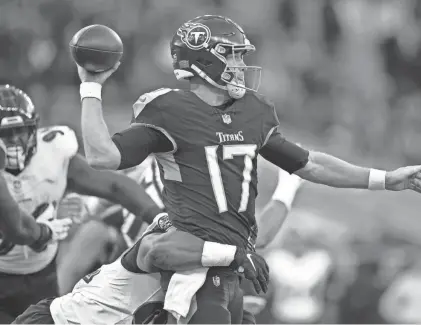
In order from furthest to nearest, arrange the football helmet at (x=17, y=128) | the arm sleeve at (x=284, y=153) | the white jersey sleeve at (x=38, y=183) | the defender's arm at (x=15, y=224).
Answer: the white jersey sleeve at (x=38, y=183) → the football helmet at (x=17, y=128) → the defender's arm at (x=15, y=224) → the arm sleeve at (x=284, y=153)

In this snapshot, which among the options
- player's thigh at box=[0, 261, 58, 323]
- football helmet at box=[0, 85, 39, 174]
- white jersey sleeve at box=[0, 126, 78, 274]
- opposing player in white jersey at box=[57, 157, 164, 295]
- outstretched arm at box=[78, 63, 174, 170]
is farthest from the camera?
opposing player in white jersey at box=[57, 157, 164, 295]

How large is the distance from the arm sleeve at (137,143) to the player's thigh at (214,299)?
57 centimetres

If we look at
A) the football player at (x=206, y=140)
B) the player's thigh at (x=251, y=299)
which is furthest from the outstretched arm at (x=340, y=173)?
the player's thigh at (x=251, y=299)

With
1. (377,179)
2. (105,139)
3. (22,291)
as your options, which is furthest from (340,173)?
(22,291)

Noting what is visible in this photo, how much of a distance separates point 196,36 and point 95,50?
1.74 feet

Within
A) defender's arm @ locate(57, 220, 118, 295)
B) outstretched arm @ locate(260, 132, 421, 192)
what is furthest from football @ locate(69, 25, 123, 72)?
defender's arm @ locate(57, 220, 118, 295)

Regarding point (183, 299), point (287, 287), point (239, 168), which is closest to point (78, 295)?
point (183, 299)

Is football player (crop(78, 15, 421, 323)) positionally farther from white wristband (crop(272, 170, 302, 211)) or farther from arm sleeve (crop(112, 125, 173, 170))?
white wristband (crop(272, 170, 302, 211))

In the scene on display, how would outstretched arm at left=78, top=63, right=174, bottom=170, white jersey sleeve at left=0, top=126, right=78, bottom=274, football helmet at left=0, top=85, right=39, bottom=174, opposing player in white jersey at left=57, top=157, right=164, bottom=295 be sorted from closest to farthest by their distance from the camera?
outstretched arm at left=78, top=63, right=174, bottom=170 → football helmet at left=0, top=85, right=39, bottom=174 → white jersey sleeve at left=0, top=126, right=78, bottom=274 → opposing player in white jersey at left=57, top=157, right=164, bottom=295

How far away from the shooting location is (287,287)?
7.93 meters

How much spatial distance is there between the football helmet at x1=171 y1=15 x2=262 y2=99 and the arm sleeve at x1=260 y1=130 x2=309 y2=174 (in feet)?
0.92

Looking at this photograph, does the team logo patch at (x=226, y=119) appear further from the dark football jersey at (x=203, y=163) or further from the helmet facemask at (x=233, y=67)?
the helmet facemask at (x=233, y=67)

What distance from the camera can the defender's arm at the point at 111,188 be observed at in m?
6.03

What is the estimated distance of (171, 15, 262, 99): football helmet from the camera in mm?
4797
